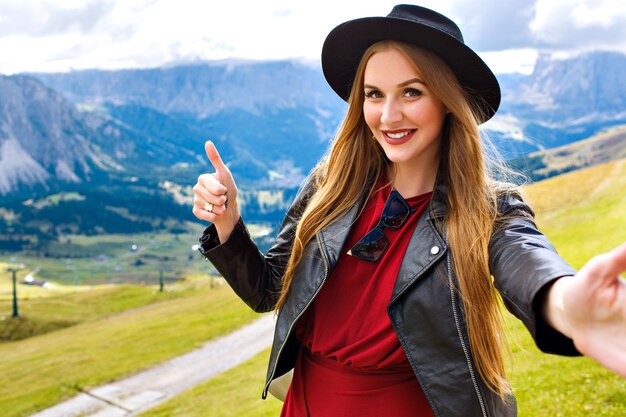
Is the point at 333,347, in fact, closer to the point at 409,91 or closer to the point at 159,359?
the point at 409,91

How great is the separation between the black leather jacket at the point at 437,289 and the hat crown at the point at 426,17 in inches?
40.9

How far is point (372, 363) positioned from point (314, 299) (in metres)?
0.60

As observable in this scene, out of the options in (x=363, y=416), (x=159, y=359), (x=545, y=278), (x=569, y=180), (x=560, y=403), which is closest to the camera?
(x=545, y=278)

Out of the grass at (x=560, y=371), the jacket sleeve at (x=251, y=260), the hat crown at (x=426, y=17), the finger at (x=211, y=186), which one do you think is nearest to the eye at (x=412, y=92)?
the hat crown at (x=426, y=17)

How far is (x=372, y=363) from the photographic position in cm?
401

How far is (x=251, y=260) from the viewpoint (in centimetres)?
462

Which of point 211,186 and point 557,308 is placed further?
point 211,186

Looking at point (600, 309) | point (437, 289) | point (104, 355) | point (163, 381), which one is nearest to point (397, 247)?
point (437, 289)

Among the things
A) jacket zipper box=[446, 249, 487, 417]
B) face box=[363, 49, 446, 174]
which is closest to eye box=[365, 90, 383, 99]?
face box=[363, 49, 446, 174]

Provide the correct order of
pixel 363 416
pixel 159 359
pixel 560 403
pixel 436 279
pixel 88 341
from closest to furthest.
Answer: pixel 436 279
pixel 363 416
pixel 560 403
pixel 159 359
pixel 88 341

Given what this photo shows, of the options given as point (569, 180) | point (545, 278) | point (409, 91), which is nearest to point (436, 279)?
point (545, 278)

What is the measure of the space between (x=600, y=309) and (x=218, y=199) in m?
2.71

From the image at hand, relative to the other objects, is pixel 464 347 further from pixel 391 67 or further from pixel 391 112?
pixel 391 67

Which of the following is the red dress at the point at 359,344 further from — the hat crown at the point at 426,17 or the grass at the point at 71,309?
the grass at the point at 71,309
